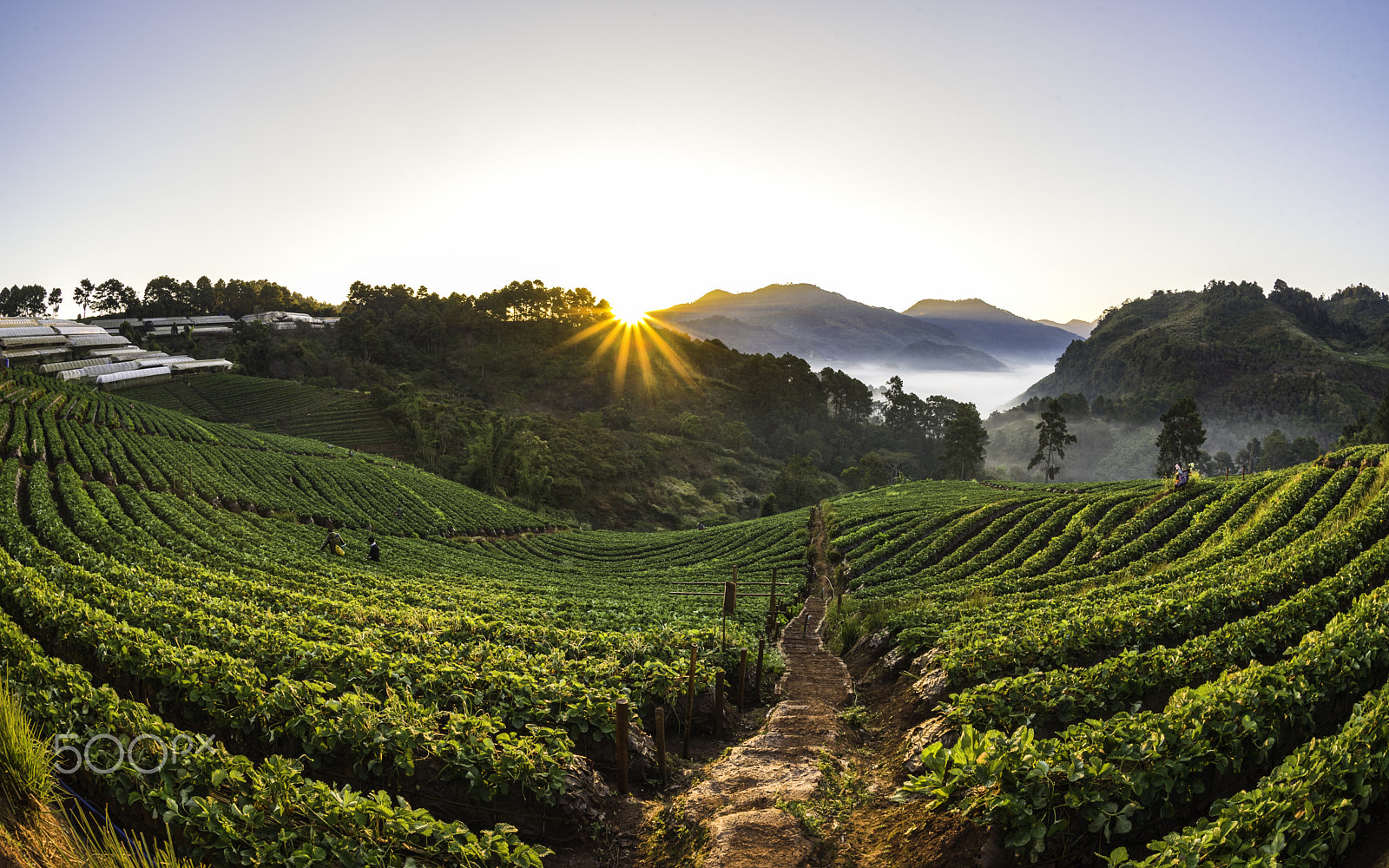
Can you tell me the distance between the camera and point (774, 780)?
9305 mm

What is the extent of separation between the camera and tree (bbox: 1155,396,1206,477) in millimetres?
86188

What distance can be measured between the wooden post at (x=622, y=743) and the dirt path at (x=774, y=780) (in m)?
0.90

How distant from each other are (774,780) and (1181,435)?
99.9 meters

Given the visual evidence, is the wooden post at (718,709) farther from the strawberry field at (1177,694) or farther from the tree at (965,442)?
the tree at (965,442)

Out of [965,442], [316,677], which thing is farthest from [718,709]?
[965,442]

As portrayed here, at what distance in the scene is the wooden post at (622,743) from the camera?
894cm

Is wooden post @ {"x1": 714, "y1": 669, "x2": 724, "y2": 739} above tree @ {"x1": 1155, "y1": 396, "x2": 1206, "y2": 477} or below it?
below

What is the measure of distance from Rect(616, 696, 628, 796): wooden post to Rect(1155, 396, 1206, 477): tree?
3810 inches

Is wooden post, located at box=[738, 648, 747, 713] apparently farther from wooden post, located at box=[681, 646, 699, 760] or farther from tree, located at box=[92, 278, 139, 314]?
tree, located at box=[92, 278, 139, 314]

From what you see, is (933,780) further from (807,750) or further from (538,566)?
(538,566)

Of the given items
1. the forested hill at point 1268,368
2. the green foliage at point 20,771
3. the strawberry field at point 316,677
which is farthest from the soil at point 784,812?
the forested hill at point 1268,368

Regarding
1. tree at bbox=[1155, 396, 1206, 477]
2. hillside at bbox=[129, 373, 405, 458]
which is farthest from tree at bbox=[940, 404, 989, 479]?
hillside at bbox=[129, 373, 405, 458]

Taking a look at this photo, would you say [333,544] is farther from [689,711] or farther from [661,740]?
[661,740]

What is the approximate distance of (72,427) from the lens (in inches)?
1774
